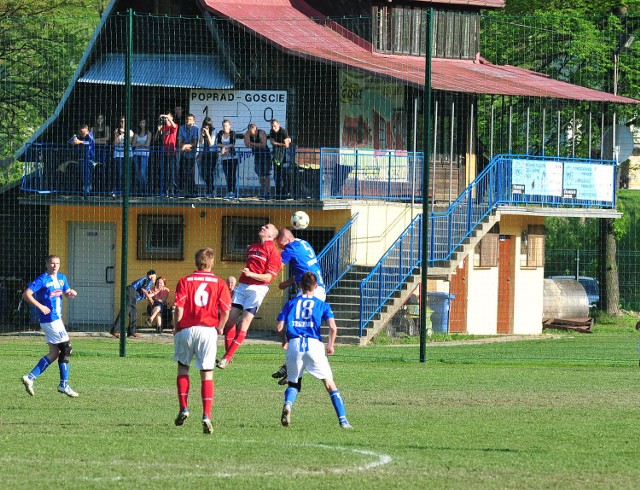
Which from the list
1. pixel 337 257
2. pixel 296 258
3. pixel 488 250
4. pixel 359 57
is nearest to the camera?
pixel 296 258

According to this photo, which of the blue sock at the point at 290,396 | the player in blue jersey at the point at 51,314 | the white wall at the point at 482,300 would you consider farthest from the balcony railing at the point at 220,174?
the blue sock at the point at 290,396

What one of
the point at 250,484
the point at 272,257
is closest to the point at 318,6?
the point at 272,257

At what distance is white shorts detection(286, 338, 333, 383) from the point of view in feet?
43.8

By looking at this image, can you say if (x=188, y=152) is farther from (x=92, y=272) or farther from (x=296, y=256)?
(x=296, y=256)

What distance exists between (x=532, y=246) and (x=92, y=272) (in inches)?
475

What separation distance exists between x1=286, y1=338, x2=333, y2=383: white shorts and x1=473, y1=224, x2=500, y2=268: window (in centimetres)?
2267

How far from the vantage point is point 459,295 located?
35594 millimetres

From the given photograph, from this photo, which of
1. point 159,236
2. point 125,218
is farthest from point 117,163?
point 125,218

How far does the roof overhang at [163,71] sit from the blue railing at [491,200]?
6.52 metres

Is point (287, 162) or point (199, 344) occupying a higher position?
point (287, 162)

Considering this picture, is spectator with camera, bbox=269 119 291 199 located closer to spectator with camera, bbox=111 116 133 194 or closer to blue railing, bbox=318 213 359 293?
blue railing, bbox=318 213 359 293

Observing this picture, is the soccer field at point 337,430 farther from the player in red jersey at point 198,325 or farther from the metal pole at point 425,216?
the metal pole at point 425,216

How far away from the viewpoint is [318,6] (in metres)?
37.0

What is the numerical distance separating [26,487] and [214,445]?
8.47 feet
